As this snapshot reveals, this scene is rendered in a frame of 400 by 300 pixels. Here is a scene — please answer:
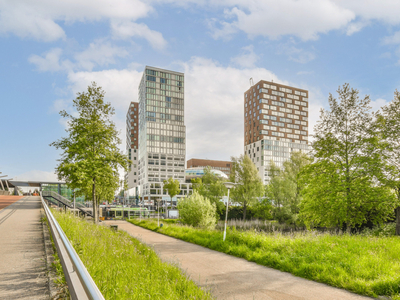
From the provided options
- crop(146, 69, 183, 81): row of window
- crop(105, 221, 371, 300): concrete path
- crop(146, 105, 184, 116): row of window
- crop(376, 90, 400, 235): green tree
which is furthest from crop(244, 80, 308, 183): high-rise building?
crop(105, 221, 371, 300): concrete path

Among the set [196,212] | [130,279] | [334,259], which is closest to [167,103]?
[196,212]

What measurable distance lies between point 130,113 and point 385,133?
497 ft

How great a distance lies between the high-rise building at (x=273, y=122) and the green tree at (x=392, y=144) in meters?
100

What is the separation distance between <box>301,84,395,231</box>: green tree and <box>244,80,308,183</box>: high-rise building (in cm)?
9740

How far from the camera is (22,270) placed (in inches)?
212

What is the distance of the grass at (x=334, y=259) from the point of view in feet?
22.7

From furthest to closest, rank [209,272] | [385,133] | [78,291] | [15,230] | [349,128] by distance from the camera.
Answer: [349,128] < [385,133] < [15,230] < [209,272] < [78,291]

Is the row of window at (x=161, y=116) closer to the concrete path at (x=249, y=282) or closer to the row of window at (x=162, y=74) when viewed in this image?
the row of window at (x=162, y=74)

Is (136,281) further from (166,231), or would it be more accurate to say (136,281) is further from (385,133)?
(385,133)

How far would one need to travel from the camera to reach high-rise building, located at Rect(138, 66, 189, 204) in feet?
422

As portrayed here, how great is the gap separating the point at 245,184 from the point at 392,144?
33022mm

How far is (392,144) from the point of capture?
680 inches

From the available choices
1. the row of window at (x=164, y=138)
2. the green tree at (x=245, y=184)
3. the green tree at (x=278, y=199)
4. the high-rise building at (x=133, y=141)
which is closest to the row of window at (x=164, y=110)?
the row of window at (x=164, y=138)

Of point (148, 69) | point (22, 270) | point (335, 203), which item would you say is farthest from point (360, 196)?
point (148, 69)
